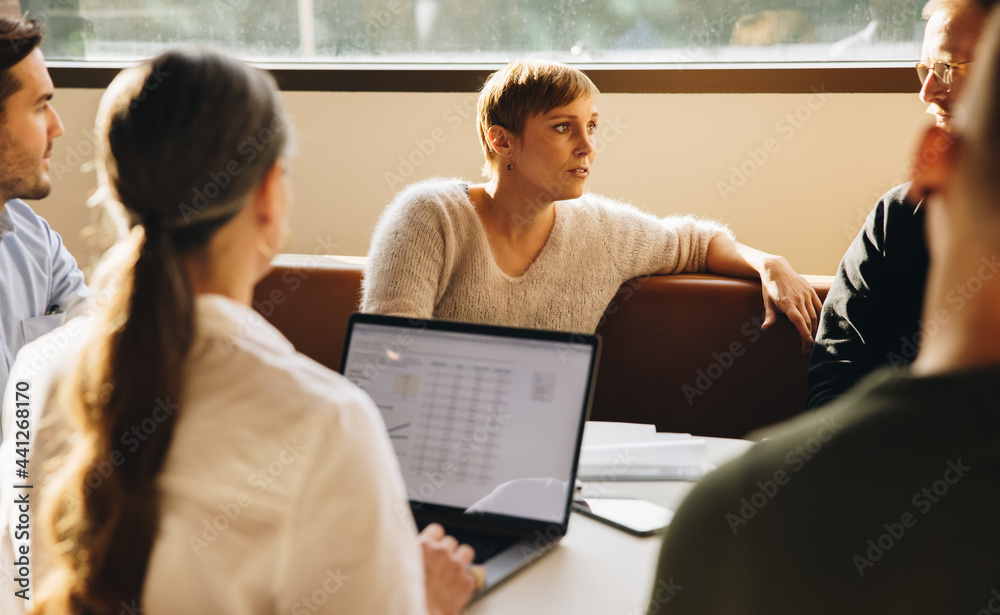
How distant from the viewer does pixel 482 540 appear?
1138 mm

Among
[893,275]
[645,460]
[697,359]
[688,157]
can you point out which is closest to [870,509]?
[645,460]

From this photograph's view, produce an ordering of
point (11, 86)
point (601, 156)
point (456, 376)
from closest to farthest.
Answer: point (456, 376)
point (11, 86)
point (601, 156)

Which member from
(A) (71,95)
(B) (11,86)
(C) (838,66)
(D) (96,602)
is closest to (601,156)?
(C) (838,66)

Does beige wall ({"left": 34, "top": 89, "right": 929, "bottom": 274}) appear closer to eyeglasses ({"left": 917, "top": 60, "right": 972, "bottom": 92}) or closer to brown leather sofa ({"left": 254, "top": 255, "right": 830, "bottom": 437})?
brown leather sofa ({"left": 254, "top": 255, "right": 830, "bottom": 437})

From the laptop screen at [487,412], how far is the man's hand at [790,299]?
3.29ft

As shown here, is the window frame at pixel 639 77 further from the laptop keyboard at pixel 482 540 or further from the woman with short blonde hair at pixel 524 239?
the laptop keyboard at pixel 482 540

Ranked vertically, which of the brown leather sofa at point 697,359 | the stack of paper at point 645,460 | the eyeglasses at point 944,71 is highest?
the eyeglasses at point 944,71

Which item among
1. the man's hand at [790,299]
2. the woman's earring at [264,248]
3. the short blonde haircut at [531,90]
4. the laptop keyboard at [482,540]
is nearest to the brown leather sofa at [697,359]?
the man's hand at [790,299]

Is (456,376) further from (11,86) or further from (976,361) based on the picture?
(11,86)

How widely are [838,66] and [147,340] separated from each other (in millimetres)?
2760

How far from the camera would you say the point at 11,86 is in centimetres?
169

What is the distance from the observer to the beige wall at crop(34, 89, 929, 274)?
2.88m

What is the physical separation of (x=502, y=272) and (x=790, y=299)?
27.7 inches

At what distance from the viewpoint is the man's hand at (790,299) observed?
78.2 inches
